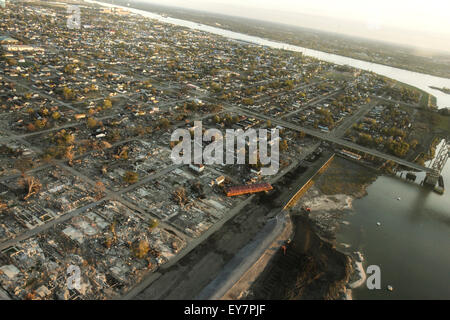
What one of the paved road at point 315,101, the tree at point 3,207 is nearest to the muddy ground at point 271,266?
the tree at point 3,207

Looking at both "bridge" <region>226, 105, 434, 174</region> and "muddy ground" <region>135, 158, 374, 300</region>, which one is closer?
"muddy ground" <region>135, 158, 374, 300</region>

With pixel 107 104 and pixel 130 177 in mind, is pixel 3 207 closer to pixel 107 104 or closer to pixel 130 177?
pixel 130 177

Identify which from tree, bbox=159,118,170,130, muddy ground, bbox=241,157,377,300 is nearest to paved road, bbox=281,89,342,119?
tree, bbox=159,118,170,130

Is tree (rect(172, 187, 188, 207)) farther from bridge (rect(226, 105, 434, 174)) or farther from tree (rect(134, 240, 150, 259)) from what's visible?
bridge (rect(226, 105, 434, 174))

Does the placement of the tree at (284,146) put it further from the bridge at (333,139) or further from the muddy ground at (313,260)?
the muddy ground at (313,260)

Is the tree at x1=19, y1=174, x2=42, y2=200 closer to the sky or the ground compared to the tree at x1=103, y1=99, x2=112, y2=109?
closer to the ground

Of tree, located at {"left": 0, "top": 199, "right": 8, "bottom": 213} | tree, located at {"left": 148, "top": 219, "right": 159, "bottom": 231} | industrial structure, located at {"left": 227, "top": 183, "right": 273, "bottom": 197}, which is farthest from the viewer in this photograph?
industrial structure, located at {"left": 227, "top": 183, "right": 273, "bottom": 197}
